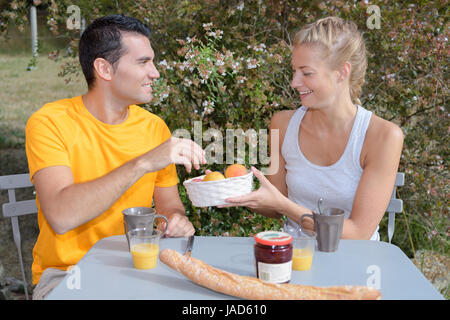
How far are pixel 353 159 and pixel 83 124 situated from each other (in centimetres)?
119

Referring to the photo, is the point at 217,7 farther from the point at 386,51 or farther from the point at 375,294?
the point at 375,294

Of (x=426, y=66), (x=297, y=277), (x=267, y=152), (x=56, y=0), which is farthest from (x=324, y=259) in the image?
(x=56, y=0)

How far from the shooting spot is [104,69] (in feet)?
7.07

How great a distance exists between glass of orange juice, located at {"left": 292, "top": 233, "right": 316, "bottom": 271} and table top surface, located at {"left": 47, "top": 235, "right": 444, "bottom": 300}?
0.02 metres

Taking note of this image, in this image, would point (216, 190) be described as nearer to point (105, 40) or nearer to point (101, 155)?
point (101, 155)

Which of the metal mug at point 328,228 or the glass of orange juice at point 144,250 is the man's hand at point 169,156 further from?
the metal mug at point 328,228

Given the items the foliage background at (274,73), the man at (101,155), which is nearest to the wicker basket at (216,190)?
the man at (101,155)

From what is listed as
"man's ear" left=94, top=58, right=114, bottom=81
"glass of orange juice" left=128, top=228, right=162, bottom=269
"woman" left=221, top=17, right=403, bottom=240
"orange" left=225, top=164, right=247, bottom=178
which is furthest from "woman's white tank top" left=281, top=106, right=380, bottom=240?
"man's ear" left=94, top=58, right=114, bottom=81

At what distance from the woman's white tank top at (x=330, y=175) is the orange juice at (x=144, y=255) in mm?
779

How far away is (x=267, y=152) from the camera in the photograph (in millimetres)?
3215

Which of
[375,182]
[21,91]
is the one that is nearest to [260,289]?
[375,182]

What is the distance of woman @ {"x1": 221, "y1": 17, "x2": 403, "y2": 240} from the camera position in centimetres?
202

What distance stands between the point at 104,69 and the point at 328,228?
4.00 ft
